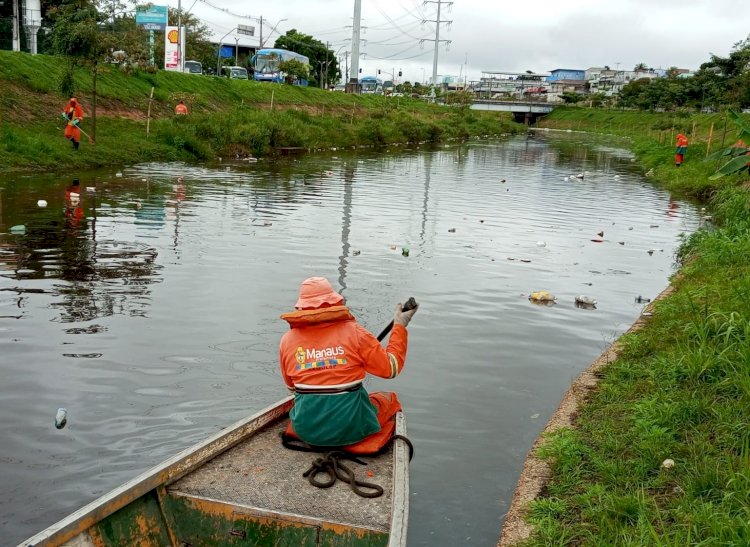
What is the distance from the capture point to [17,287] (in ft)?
36.0

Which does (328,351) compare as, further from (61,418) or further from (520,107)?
(520,107)

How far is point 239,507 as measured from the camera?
15.2ft

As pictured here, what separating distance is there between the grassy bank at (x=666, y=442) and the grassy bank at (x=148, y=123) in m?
19.9

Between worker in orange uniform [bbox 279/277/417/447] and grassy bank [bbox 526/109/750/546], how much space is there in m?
1.40

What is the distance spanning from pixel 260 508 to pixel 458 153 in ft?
137

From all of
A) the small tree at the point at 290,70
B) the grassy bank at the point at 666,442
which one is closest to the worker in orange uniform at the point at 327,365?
the grassy bank at the point at 666,442

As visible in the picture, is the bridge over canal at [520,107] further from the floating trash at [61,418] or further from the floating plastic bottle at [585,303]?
the floating trash at [61,418]

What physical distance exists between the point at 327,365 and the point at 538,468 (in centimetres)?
188

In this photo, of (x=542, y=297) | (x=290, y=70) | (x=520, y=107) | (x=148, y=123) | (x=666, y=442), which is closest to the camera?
(x=666, y=442)

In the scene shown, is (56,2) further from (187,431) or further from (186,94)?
(187,431)

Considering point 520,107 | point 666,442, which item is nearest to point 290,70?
point 520,107

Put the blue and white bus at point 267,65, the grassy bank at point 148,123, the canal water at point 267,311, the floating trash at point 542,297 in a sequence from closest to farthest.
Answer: the canal water at point 267,311 → the floating trash at point 542,297 → the grassy bank at point 148,123 → the blue and white bus at point 267,65

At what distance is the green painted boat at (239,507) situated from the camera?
14.1 feet

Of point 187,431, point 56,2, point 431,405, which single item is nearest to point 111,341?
point 187,431
